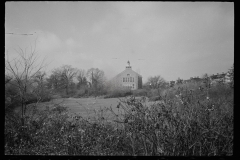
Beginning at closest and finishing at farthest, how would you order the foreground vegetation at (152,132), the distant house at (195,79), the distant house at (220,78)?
the foreground vegetation at (152,132), the distant house at (220,78), the distant house at (195,79)

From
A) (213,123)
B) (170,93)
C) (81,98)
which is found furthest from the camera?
(81,98)

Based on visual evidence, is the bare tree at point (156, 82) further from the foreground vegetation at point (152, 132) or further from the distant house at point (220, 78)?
the distant house at point (220, 78)

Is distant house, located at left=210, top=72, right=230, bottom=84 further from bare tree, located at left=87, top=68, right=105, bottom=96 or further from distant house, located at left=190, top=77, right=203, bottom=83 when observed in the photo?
bare tree, located at left=87, top=68, right=105, bottom=96

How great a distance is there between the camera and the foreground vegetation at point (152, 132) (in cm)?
230

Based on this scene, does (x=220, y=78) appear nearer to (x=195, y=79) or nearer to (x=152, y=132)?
(x=195, y=79)

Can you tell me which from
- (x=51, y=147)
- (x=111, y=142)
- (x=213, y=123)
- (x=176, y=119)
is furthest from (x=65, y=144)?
(x=213, y=123)

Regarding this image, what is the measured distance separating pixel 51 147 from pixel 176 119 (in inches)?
129

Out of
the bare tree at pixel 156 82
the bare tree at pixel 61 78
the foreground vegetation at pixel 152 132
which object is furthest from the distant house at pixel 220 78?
the bare tree at pixel 61 78

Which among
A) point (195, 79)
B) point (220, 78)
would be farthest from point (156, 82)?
point (220, 78)
